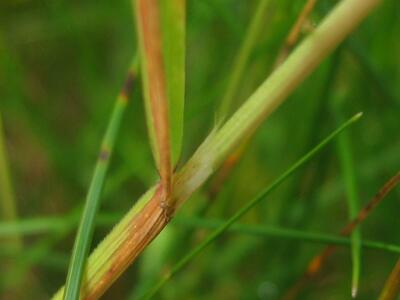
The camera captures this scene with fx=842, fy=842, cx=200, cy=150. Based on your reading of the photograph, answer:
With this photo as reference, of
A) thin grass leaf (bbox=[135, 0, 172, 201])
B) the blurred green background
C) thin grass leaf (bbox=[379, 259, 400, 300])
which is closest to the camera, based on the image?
thin grass leaf (bbox=[135, 0, 172, 201])

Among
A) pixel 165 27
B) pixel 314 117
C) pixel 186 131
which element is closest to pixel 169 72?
pixel 165 27

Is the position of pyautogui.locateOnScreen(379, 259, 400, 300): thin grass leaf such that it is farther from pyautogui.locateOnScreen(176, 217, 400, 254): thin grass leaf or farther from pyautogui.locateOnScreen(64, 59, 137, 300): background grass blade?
pyautogui.locateOnScreen(64, 59, 137, 300): background grass blade

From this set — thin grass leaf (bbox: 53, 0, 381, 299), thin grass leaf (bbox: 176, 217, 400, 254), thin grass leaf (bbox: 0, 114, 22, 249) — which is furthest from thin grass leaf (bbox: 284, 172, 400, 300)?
thin grass leaf (bbox: 0, 114, 22, 249)

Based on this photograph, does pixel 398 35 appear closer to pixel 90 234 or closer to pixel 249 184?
pixel 249 184

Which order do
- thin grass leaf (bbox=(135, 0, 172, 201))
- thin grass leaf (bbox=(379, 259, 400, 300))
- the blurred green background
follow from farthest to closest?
the blurred green background
thin grass leaf (bbox=(379, 259, 400, 300))
thin grass leaf (bbox=(135, 0, 172, 201))

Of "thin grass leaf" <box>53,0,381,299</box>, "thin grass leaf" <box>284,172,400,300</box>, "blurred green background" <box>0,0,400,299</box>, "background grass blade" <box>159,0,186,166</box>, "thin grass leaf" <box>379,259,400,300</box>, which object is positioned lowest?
"thin grass leaf" <box>379,259,400,300</box>

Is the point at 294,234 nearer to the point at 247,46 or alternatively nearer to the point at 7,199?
the point at 247,46

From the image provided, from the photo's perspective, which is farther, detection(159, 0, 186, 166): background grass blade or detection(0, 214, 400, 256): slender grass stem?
detection(0, 214, 400, 256): slender grass stem

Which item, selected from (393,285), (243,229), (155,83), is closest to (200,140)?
(243,229)

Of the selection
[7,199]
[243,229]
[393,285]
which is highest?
[7,199]
